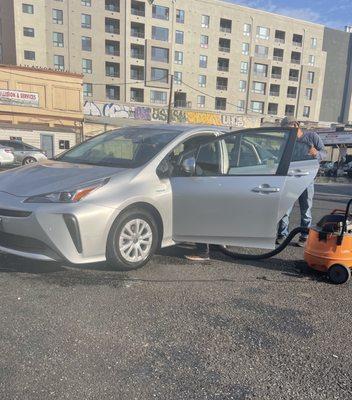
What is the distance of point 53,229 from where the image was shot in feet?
12.1

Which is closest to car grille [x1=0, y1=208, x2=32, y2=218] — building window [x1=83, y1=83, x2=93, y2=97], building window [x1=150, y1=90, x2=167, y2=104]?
building window [x1=83, y1=83, x2=93, y2=97]

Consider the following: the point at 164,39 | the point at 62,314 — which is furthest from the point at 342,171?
the point at 164,39

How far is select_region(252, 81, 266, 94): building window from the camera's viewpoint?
62.8m

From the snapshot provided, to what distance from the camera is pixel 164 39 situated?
5600 cm

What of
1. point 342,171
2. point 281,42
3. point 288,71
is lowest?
point 342,171

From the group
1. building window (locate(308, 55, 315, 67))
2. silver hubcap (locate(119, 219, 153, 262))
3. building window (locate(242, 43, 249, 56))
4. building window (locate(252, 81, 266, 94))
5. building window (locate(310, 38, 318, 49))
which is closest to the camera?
silver hubcap (locate(119, 219, 153, 262))

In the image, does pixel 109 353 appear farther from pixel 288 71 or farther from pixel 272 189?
pixel 288 71

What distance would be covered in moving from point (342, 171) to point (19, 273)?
2880 centimetres

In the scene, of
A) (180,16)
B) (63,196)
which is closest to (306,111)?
(180,16)

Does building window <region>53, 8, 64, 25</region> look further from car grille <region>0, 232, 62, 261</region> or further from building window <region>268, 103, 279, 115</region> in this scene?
car grille <region>0, 232, 62, 261</region>

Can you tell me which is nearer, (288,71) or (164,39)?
(164,39)

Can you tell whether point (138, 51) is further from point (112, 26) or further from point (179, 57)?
point (179, 57)

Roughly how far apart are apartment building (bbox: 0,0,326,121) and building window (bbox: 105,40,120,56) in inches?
5.2

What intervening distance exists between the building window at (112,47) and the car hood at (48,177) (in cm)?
5323
